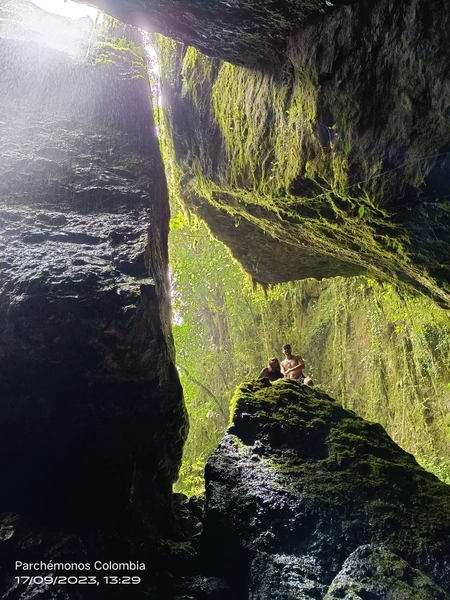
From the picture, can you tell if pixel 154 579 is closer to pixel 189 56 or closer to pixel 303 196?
pixel 303 196

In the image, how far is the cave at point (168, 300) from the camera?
283 centimetres

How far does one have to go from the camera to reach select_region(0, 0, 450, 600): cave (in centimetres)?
283

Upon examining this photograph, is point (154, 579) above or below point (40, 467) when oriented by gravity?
below

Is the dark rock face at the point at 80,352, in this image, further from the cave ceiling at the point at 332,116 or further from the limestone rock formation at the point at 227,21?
the limestone rock formation at the point at 227,21

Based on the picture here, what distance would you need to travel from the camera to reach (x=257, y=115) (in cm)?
412

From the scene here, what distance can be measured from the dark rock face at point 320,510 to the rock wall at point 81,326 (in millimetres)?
886

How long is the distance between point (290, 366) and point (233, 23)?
16.6 ft

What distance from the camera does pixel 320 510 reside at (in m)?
3.46

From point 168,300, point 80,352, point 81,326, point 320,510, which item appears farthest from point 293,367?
point 81,326

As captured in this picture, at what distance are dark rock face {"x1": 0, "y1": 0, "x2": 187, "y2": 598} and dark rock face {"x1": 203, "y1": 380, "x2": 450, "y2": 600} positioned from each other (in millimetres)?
831

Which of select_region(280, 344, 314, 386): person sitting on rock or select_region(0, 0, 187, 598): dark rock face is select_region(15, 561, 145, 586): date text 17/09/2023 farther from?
select_region(280, 344, 314, 386): person sitting on rock

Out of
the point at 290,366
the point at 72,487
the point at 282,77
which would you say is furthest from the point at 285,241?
the point at 72,487
